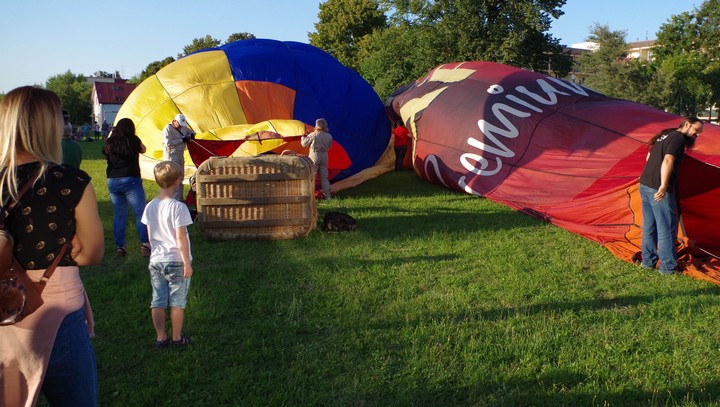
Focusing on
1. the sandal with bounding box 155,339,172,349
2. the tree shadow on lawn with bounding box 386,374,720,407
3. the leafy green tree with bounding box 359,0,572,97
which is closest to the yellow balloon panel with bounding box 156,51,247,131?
the sandal with bounding box 155,339,172,349

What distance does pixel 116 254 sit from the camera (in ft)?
21.7

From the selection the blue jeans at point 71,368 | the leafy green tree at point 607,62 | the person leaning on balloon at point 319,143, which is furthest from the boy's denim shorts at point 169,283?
the leafy green tree at point 607,62

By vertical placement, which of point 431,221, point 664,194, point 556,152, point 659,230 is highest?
point 556,152

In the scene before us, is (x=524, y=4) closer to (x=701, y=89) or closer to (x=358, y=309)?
(x=701, y=89)

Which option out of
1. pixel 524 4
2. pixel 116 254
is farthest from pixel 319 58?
pixel 524 4

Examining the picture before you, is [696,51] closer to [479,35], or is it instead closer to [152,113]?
[479,35]

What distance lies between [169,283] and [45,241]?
6.84 feet

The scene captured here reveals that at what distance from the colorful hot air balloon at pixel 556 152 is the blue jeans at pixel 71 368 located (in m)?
5.69

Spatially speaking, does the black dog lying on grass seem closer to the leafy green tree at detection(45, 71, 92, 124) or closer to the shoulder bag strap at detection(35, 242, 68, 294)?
the shoulder bag strap at detection(35, 242, 68, 294)

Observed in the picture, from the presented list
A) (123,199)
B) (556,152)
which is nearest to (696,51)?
(556,152)

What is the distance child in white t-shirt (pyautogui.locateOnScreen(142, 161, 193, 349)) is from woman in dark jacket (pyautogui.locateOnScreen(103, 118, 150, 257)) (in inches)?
103

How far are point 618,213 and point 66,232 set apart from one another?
660 cm

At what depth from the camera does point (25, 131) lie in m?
2.03

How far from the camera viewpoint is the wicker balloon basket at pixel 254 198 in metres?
7.25
